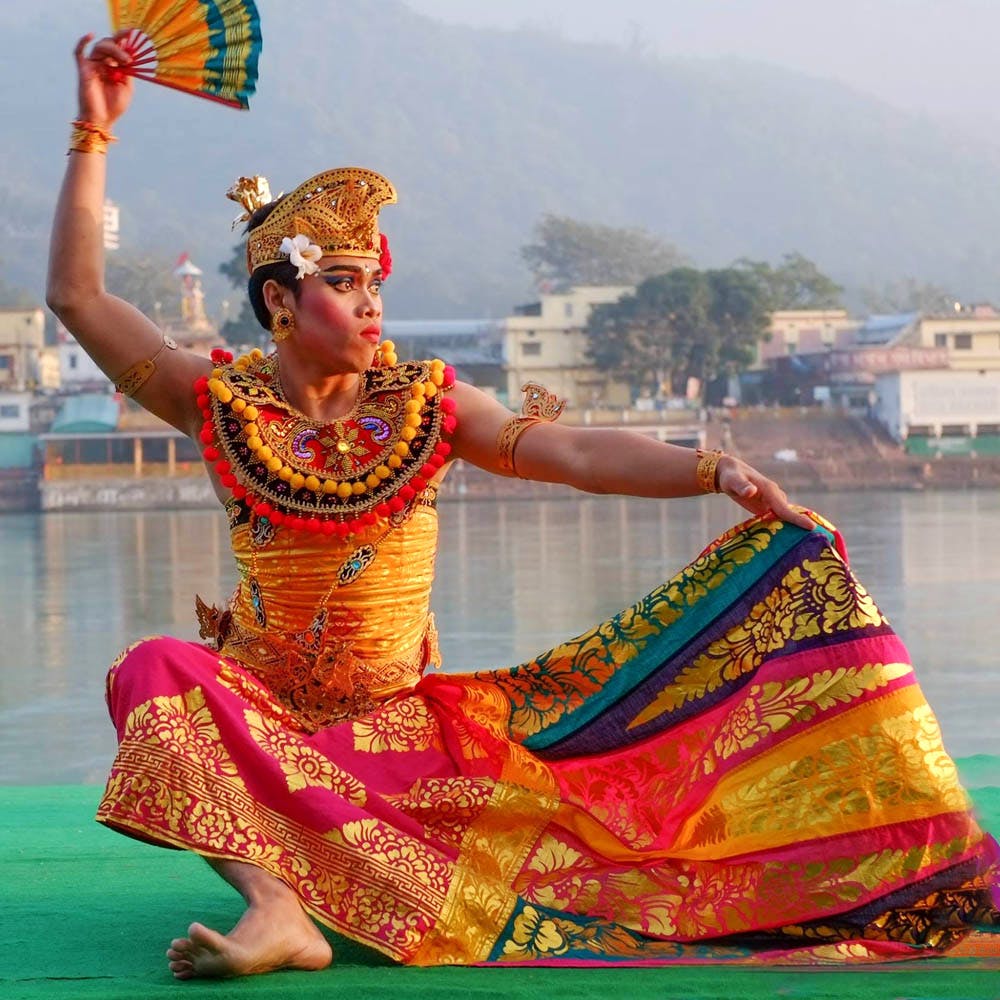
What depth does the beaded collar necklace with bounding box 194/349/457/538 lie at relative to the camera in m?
2.95

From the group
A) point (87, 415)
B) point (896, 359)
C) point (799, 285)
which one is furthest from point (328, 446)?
point (799, 285)

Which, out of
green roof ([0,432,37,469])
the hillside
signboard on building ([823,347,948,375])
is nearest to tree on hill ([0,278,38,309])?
the hillside

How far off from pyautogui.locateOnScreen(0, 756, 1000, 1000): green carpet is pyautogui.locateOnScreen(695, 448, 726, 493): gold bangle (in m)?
0.72

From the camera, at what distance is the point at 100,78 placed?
3025mm

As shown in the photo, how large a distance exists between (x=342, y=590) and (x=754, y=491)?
71 centimetres

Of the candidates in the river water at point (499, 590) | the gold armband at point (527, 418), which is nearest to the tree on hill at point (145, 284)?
the river water at point (499, 590)

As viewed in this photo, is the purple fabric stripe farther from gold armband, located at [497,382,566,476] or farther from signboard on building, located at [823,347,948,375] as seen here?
signboard on building, located at [823,347,948,375]

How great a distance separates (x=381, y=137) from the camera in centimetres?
16125

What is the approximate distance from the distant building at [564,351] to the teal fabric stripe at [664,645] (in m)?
43.8

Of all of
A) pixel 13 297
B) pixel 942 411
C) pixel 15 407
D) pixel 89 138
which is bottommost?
pixel 942 411

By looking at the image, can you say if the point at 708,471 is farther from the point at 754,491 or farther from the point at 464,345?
the point at 464,345

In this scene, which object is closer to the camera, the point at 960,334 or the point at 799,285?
the point at 960,334

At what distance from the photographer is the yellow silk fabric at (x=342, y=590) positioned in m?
2.94

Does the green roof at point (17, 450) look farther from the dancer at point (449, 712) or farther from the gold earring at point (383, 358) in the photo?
the dancer at point (449, 712)
